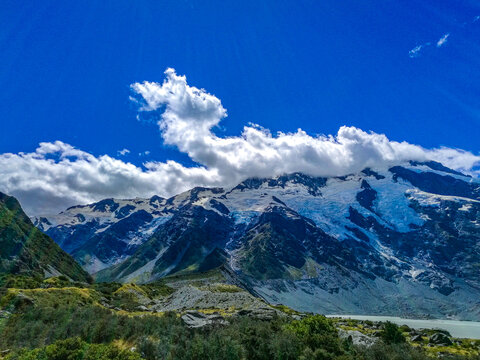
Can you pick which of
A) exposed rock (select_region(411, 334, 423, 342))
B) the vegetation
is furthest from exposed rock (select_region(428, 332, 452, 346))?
the vegetation

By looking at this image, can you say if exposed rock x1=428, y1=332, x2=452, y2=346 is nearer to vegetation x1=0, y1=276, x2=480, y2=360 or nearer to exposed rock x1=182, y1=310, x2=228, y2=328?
vegetation x1=0, y1=276, x2=480, y2=360

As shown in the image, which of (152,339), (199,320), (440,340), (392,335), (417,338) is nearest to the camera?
(152,339)

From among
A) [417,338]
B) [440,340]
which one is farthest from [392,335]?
[417,338]

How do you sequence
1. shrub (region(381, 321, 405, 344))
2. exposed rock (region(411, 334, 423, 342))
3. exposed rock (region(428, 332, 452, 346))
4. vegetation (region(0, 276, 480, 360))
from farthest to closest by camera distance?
exposed rock (region(411, 334, 423, 342)), exposed rock (region(428, 332, 452, 346)), shrub (region(381, 321, 405, 344)), vegetation (region(0, 276, 480, 360))

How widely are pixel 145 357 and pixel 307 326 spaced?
27.3 meters

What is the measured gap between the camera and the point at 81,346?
41.8 metres

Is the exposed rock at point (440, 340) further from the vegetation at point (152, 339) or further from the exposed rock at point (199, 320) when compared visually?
the exposed rock at point (199, 320)

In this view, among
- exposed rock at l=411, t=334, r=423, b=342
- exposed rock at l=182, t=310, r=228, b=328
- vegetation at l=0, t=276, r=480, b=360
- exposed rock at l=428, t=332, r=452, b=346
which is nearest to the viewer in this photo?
vegetation at l=0, t=276, r=480, b=360

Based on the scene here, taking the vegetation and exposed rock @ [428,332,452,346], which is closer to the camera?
the vegetation

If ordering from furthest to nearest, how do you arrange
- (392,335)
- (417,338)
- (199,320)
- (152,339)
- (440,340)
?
(417,338)
(440,340)
(392,335)
(199,320)
(152,339)

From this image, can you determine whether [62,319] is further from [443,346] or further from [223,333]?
[443,346]

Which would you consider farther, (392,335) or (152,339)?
(392,335)

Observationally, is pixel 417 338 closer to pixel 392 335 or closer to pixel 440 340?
pixel 440 340

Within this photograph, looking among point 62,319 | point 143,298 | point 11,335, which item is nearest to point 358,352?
point 62,319
